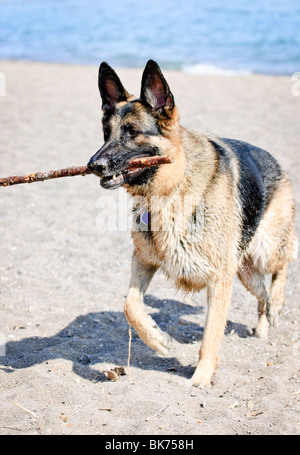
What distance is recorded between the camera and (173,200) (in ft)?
12.9

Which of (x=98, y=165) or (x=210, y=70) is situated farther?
(x=210, y=70)

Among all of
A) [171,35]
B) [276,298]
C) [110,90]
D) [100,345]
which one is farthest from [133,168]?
[171,35]

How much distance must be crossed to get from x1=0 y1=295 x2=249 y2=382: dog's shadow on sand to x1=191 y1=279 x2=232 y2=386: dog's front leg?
0.21 meters

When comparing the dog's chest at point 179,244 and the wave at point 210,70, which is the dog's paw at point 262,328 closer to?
the dog's chest at point 179,244

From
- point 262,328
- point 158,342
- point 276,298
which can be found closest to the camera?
point 158,342

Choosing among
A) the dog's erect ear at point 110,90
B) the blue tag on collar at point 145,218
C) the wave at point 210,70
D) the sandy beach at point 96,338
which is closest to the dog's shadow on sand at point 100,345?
the sandy beach at point 96,338

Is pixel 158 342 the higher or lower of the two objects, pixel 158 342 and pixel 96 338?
the higher

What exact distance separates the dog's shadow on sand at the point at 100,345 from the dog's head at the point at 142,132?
4.43 ft

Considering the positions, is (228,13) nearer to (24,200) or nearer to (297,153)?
(297,153)

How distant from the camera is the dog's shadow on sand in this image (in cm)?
403

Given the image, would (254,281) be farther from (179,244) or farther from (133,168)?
(133,168)

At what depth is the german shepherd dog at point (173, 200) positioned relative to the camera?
3.84 metres

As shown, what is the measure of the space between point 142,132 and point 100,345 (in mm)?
1792

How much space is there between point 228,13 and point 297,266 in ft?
78.9
